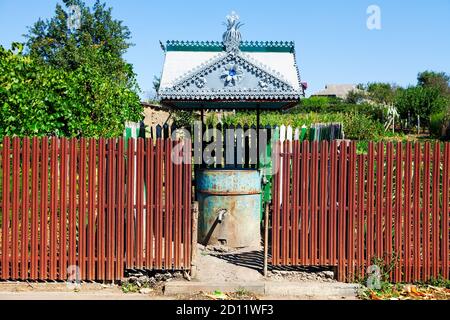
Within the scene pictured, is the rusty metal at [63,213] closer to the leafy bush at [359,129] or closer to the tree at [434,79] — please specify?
the leafy bush at [359,129]

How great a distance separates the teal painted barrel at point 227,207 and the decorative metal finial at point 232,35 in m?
2.02

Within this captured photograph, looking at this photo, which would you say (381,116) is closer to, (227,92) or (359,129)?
(359,129)

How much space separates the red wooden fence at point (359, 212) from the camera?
20.9 ft

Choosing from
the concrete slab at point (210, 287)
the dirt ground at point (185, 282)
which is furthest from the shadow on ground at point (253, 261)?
the concrete slab at point (210, 287)

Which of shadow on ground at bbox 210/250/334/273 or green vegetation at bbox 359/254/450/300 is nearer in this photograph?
green vegetation at bbox 359/254/450/300

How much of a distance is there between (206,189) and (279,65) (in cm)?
240

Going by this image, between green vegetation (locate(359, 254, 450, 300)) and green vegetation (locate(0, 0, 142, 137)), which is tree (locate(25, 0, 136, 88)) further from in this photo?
green vegetation (locate(359, 254, 450, 300))

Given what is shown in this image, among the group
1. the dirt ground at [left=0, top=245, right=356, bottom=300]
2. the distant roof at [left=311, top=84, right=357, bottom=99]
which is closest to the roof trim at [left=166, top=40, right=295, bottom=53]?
the dirt ground at [left=0, top=245, right=356, bottom=300]

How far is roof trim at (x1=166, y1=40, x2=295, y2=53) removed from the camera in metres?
7.98

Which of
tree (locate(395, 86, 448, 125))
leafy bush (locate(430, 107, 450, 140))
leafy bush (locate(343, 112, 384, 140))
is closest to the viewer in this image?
leafy bush (locate(343, 112, 384, 140))

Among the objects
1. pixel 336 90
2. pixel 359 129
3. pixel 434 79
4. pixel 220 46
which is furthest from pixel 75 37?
pixel 336 90

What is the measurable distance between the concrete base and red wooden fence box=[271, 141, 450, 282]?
0.95 ft
